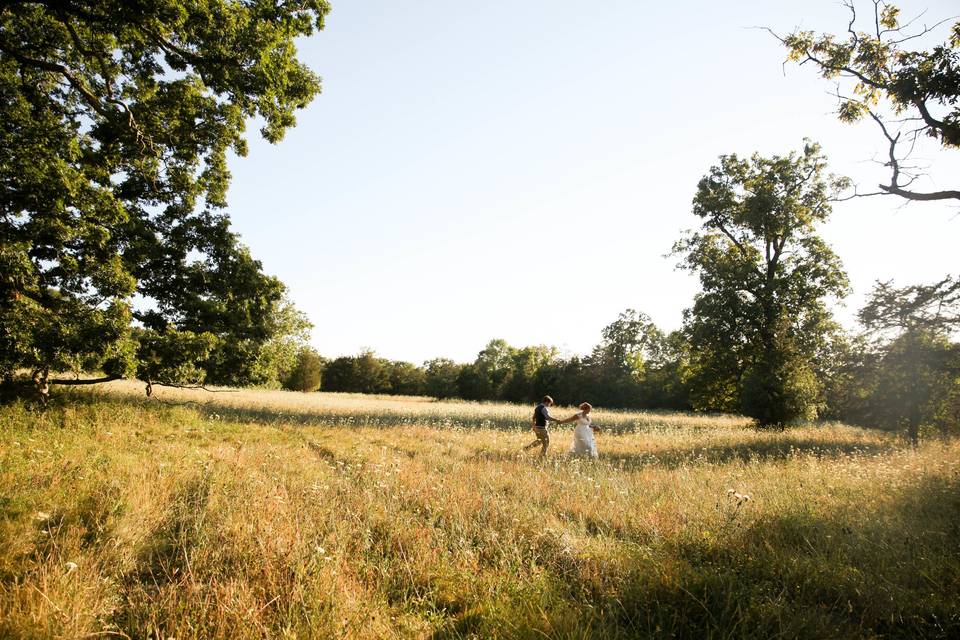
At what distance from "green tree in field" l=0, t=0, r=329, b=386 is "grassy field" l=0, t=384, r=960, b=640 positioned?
3.26 m

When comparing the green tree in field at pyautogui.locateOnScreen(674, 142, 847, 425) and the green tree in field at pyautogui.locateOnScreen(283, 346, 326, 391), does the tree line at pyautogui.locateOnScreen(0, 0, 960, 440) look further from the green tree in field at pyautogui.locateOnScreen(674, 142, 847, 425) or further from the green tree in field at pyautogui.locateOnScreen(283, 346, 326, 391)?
the green tree in field at pyautogui.locateOnScreen(283, 346, 326, 391)

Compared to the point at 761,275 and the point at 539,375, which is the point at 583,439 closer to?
the point at 761,275

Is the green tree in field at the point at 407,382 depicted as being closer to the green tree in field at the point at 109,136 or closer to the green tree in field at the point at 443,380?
the green tree in field at the point at 443,380

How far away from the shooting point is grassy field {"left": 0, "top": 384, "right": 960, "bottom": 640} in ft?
10.4

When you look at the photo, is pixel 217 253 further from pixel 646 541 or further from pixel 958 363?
pixel 958 363

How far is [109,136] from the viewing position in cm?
1210

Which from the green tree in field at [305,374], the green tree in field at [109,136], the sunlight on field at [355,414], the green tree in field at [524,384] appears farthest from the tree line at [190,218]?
the green tree in field at [305,374]

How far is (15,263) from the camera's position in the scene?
941 cm

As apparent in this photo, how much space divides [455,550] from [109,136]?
15.7 m

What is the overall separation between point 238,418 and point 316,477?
1060 cm

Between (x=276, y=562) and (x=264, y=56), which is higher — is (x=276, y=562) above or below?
below

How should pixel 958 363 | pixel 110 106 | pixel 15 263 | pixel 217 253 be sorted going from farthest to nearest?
pixel 217 253 → pixel 958 363 → pixel 110 106 → pixel 15 263

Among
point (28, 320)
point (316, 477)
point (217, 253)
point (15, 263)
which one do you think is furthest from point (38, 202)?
point (316, 477)

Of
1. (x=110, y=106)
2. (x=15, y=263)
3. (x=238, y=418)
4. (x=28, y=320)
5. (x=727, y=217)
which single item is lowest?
(x=238, y=418)
